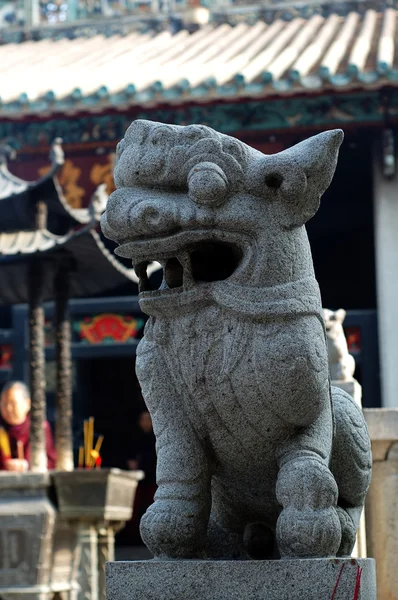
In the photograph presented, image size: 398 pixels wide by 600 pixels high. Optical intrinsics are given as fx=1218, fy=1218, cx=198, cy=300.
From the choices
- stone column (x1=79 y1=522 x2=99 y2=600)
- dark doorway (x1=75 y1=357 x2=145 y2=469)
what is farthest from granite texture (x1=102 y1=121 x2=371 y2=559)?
dark doorway (x1=75 y1=357 x2=145 y2=469)

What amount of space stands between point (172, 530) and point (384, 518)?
6.99 feet

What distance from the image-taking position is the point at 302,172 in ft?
11.5

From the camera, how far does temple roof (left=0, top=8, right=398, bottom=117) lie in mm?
10039

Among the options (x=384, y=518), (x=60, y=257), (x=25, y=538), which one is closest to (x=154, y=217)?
(x=384, y=518)

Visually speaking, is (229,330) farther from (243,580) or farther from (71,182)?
(71,182)

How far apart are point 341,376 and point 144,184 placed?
2.34m

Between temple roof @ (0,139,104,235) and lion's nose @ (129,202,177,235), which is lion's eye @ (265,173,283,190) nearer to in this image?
lion's nose @ (129,202,177,235)

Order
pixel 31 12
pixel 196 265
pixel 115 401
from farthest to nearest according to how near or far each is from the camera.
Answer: pixel 31 12 < pixel 115 401 < pixel 196 265

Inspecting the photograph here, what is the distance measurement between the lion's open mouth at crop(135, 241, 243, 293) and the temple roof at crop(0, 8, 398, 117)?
21.1ft

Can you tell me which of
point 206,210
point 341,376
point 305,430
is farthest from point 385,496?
point 206,210

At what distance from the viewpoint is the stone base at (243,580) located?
3.33 m

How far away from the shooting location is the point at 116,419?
13875 mm

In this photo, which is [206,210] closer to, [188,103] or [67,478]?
[67,478]

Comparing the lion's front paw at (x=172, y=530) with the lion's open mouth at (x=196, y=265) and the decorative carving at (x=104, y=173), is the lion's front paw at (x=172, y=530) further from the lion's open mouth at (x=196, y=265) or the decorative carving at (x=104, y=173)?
the decorative carving at (x=104, y=173)
